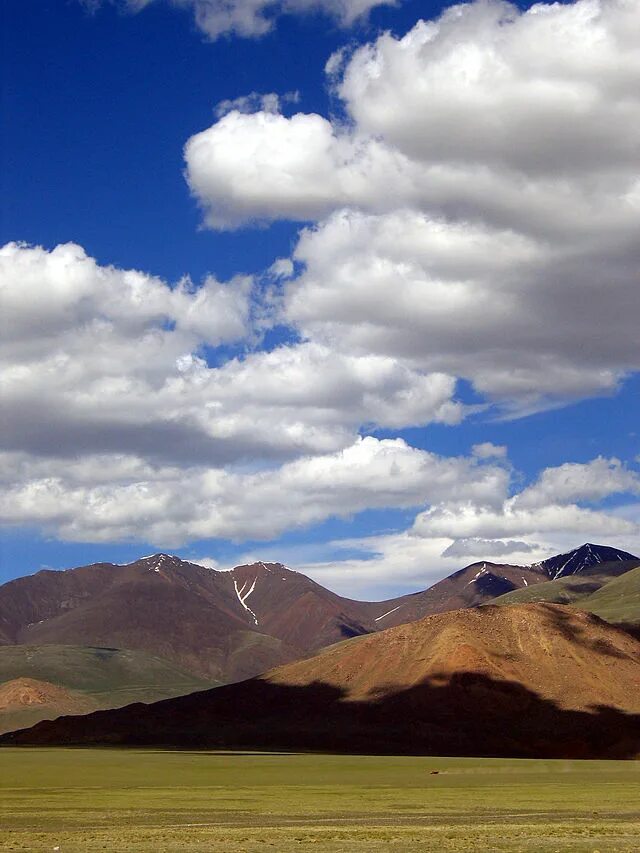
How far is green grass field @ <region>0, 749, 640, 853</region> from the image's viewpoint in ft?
133

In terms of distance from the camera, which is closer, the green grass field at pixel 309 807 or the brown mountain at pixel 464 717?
the green grass field at pixel 309 807

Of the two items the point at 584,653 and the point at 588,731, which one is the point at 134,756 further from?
the point at 584,653

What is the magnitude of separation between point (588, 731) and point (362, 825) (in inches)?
5215

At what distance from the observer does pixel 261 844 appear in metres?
39.5

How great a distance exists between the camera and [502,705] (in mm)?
184375

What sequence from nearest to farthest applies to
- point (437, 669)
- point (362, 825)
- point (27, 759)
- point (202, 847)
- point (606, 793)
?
point (202, 847), point (362, 825), point (606, 793), point (27, 759), point (437, 669)

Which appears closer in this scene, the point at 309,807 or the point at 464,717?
the point at 309,807

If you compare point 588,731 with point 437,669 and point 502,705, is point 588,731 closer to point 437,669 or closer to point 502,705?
point 502,705

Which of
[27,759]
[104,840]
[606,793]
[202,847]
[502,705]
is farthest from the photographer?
[502,705]

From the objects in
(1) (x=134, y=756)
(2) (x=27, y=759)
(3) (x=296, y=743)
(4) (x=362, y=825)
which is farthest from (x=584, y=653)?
(4) (x=362, y=825)

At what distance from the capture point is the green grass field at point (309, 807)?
40.5m

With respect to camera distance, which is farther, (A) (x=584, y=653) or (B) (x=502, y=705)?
(A) (x=584, y=653)

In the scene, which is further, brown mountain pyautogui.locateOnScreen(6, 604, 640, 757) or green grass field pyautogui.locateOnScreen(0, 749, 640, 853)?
brown mountain pyautogui.locateOnScreen(6, 604, 640, 757)

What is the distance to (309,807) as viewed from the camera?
62.0m
